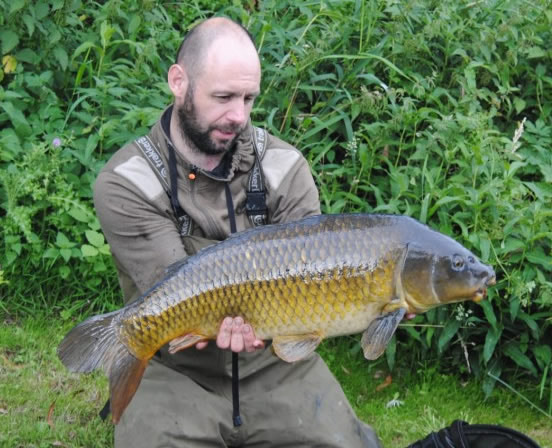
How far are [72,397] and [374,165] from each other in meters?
1.62

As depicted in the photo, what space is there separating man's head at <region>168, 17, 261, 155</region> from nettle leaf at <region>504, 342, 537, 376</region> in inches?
59.1

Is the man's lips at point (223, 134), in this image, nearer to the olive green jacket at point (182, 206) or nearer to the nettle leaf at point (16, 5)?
the olive green jacket at point (182, 206)

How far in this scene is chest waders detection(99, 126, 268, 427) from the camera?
9.38 feet

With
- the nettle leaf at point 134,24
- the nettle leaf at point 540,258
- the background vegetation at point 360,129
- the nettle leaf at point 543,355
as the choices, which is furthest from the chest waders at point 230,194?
the nettle leaf at point 134,24

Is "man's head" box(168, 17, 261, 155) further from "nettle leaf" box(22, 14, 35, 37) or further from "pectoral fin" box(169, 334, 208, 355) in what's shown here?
"nettle leaf" box(22, 14, 35, 37)

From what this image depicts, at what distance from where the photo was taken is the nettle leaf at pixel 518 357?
11.5ft

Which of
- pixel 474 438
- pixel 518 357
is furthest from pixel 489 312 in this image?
pixel 474 438

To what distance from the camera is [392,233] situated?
8.13 feet

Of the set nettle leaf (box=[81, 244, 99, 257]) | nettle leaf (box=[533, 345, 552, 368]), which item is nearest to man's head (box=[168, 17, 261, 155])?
nettle leaf (box=[81, 244, 99, 257])

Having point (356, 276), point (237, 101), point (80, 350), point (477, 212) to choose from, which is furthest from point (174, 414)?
point (477, 212)

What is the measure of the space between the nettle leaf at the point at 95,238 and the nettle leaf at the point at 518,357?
176 centimetres

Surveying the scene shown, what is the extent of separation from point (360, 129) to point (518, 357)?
119cm

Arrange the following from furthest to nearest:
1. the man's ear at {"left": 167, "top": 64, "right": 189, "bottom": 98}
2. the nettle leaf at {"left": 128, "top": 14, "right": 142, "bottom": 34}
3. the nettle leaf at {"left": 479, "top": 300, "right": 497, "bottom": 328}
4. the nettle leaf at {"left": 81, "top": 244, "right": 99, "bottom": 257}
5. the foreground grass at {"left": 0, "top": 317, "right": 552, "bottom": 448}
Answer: the nettle leaf at {"left": 128, "top": 14, "right": 142, "bottom": 34} → the nettle leaf at {"left": 81, "top": 244, "right": 99, "bottom": 257} → the nettle leaf at {"left": 479, "top": 300, "right": 497, "bottom": 328} → the foreground grass at {"left": 0, "top": 317, "right": 552, "bottom": 448} → the man's ear at {"left": 167, "top": 64, "right": 189, "bottom": 98}

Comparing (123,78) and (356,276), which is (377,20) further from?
(356,276)
